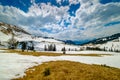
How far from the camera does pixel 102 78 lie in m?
20.4

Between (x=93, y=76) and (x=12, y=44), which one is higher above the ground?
(x=12, y=44)

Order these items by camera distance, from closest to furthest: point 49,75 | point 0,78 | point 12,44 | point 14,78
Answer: point 0,78 → point 14,78 → point 49,75 → point 12,44

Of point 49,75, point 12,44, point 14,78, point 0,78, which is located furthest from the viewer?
point 12,44

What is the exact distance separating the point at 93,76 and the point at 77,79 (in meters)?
2.71

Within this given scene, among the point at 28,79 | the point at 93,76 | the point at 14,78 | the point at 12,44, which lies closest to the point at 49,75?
the point at 28,79

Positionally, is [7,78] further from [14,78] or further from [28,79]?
[28,79]

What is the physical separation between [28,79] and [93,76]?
908 centimetres

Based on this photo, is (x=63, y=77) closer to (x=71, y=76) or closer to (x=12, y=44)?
(x=71, y=76)

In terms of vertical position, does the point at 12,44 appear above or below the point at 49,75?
above

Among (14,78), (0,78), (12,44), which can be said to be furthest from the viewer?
(12,44)

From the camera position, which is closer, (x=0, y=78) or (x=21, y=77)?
(x=0, y=78)

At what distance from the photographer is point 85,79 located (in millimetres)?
19734

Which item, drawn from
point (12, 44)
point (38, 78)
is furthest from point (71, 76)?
point (12, 44)

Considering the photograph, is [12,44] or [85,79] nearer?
[85,79]
